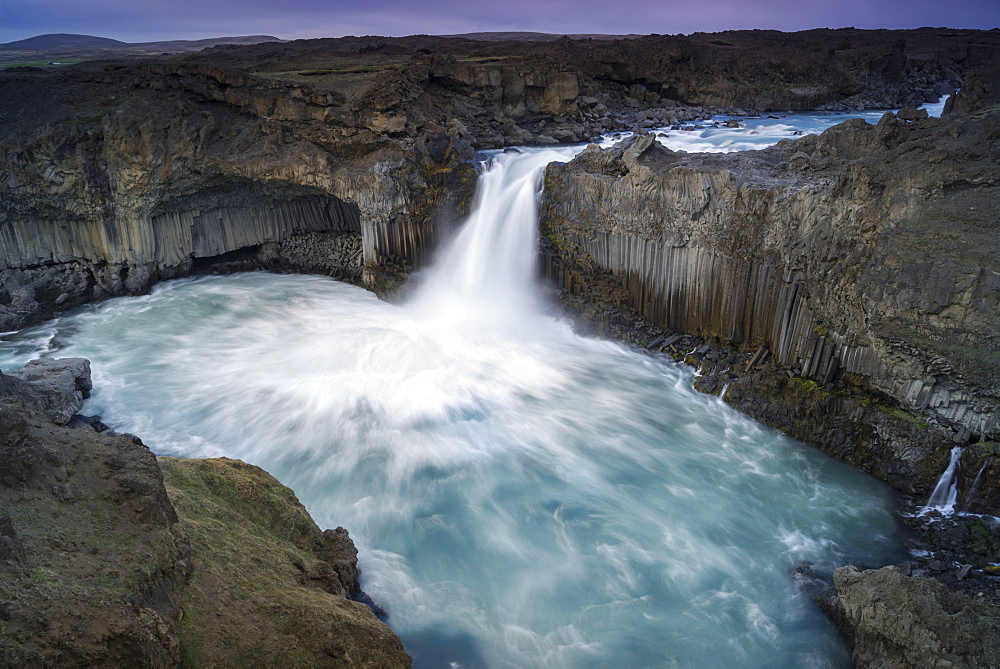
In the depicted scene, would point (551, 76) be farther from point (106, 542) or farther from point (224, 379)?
point (106, 542)

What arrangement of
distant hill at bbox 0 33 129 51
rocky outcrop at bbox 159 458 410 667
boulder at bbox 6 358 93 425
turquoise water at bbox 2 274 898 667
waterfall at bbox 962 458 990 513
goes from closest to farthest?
rocky outcrop at bbox 159 458 410 667 < turquoise water at bbox 2 274 898 667 < waterfall at bbox 962 458 990 513 < boulder at bbox 6 358 93 425 < distant hill at bbox 0 33 129 51

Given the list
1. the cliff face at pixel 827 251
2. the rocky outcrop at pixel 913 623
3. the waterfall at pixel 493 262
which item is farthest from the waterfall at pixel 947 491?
the waterfall at pixel 493 262

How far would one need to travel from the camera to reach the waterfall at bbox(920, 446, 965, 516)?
10.1 m

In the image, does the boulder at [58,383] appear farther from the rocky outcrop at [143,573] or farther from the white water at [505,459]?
the rocky outcrop at [143,573]

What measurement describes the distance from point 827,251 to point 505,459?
23.0ft

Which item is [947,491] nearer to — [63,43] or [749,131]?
[749,131]

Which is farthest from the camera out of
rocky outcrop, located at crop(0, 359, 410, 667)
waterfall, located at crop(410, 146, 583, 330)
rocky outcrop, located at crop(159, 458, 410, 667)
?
waterfall, located at crop(410, 146, 583, 330)

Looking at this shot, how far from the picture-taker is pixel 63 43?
60.5m

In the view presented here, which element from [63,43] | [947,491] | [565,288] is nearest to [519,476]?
[947,491]

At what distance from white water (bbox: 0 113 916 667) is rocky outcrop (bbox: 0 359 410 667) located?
7.73 feet

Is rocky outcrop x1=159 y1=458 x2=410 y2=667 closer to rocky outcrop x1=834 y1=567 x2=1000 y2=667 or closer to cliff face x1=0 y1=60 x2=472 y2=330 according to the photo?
rocky outcrop x1=834 y1=567 x2=1000 y2=667

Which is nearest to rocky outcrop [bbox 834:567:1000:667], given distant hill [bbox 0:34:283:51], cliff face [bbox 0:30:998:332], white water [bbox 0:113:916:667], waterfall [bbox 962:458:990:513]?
white water [bbox 0:113:916:667]

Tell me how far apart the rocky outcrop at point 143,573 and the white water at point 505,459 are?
2.36 m

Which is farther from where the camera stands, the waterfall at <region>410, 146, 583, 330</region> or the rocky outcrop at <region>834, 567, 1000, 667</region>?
the waterfall at <region>410, 146, 583, 330</region>
